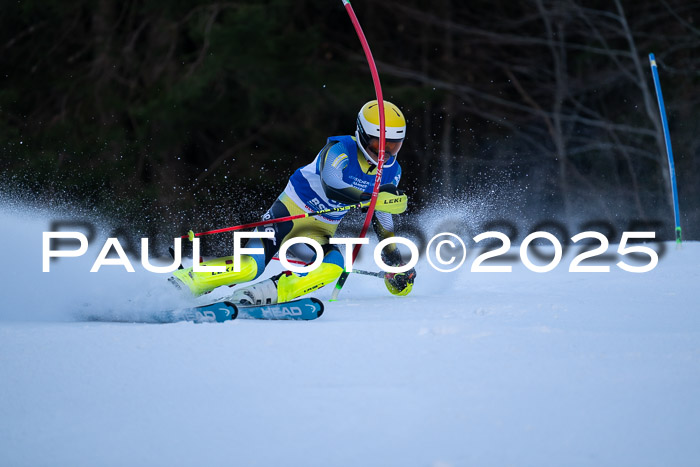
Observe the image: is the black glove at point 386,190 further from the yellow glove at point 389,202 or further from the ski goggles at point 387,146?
the ski goggles at point 387,146

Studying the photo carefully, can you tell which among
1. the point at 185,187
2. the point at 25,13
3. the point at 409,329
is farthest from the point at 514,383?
the point at 25,13

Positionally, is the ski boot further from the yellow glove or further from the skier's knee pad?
the yellow glove

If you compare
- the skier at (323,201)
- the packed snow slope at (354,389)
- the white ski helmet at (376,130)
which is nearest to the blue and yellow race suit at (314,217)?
the skier at (323,201)

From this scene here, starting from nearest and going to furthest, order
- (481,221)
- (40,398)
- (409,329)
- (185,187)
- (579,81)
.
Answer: (40,398) → (409,329) → (481,221) → (185,187) → (579,81)

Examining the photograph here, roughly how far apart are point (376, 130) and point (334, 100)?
1059 centimetres

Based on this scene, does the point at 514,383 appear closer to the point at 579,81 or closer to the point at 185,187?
the point at 185,187

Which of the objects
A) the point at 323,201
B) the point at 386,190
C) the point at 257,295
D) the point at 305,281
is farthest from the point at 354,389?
the point at 323,201

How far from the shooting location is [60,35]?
1752 cm

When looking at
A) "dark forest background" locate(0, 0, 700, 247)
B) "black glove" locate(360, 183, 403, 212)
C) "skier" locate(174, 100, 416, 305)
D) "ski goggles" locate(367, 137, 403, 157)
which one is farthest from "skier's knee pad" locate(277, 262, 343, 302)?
"dark forest background" locate(0, 0, 700, 247)

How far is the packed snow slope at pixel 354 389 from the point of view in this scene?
286 centimetres

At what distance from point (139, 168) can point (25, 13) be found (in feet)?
13.6

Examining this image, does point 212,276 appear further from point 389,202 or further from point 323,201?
point 389,202

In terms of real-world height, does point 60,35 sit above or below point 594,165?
above

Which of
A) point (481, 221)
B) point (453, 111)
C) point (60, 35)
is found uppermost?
point (60, 35)
